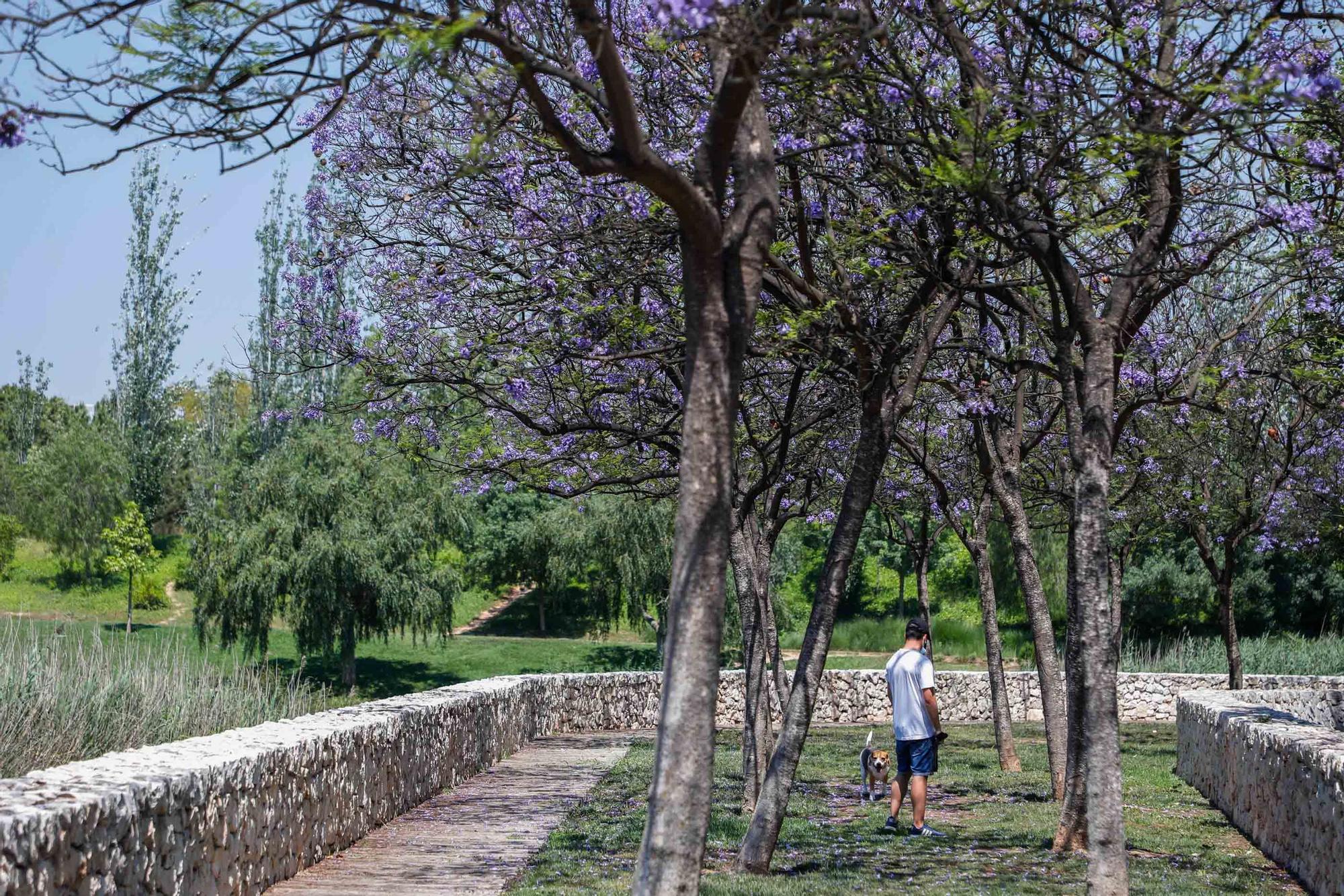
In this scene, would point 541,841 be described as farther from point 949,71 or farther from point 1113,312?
point 949,71

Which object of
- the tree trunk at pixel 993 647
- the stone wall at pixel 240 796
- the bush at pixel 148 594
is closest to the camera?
the stone wall at pixel 240 796

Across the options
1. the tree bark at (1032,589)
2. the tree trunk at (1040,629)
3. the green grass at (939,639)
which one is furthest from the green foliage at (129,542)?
the tree trunk at (1040,629)

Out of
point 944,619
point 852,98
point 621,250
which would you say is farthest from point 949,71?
point 944,619

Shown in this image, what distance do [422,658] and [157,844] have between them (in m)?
34.2

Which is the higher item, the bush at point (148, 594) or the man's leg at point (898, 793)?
the bush at point (148, 594)

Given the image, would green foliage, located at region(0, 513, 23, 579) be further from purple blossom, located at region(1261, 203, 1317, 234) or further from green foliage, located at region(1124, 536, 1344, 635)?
purple blossom, located at region(1261, 203, 1317, 234)

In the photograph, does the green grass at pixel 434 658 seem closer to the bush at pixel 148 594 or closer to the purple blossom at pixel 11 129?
the bush at pixel 148 594

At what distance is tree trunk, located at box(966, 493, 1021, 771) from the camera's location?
1547 centimetres

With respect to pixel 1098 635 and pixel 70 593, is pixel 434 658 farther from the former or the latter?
pixel 1098 635

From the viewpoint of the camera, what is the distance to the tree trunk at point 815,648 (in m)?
7.81

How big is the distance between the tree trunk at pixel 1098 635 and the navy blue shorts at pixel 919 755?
304cm

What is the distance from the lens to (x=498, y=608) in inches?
2064

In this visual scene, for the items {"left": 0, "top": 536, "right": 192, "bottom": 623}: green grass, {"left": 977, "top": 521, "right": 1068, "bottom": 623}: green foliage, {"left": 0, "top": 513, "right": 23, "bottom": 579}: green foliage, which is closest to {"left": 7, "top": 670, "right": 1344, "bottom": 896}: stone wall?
{"left": 977, "top": 521, "right": 1068, "bottom": 623}: green foliage

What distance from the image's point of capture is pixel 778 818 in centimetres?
789
